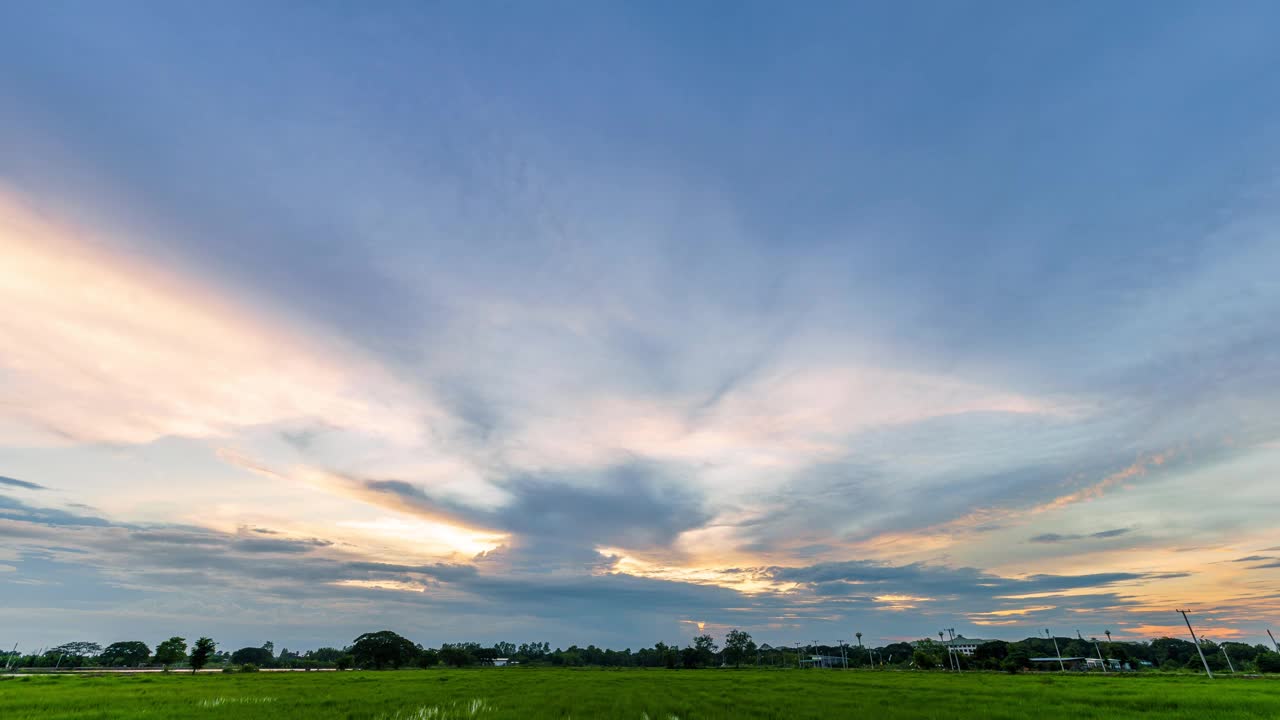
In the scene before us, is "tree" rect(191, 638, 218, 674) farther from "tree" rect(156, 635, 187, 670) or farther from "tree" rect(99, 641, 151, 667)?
"tree" rect(99, 641, 151, 667)

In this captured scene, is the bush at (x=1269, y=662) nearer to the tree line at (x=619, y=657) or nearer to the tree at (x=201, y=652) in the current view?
the tree line at (x=619, y=657)

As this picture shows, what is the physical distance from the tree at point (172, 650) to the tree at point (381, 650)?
128 feet

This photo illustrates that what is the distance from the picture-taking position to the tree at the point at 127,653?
516ft

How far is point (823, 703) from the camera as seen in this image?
2930 cm

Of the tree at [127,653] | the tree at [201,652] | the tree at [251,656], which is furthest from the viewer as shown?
the tree at [251,656]

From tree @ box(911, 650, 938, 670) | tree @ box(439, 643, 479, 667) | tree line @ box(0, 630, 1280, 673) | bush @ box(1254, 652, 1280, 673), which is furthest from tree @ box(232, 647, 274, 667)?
bush @ box(1254, 652, 1280, 673)

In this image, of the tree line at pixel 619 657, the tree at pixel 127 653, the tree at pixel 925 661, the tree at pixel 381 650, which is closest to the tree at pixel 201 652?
the tree line at pixel 619 657

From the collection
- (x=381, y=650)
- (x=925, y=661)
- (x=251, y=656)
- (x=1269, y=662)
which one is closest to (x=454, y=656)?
(x=381, y=650)

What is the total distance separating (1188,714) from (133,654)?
804ft

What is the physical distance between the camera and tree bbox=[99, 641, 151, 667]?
157 meters

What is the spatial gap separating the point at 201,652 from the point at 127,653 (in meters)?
123

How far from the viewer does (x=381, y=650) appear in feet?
408

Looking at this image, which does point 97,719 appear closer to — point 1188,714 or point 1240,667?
point 1188,714

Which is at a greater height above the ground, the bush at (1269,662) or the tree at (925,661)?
the bush at (1269,662)
